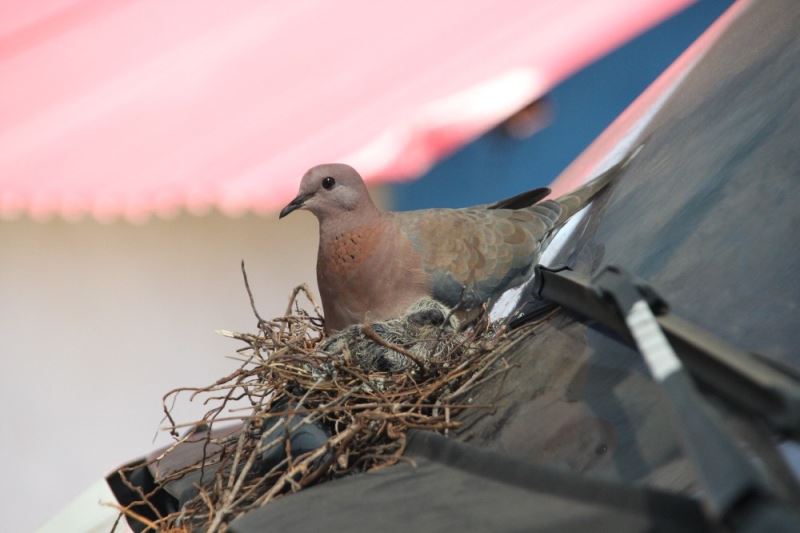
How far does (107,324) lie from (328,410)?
284 cm

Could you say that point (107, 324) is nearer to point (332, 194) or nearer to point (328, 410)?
point (332, 194)

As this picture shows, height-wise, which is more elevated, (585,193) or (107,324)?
(107,324)

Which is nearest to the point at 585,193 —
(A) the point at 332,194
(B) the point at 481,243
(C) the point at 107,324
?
(B) the point at 481,243

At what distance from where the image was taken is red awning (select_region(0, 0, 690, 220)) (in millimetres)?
2650

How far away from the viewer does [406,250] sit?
1.48m

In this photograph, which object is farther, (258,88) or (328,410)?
(258,88)

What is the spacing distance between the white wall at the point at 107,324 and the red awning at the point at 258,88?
693mm

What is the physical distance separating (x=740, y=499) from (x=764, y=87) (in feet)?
2.42

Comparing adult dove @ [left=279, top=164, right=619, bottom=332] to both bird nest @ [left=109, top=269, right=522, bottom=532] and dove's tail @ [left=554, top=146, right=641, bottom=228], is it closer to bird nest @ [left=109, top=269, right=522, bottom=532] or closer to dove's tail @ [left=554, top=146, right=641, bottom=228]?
dove's tail @ [left=554, top=146, right=641, bottom=228]

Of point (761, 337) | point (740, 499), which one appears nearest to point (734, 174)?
point (761, 337)

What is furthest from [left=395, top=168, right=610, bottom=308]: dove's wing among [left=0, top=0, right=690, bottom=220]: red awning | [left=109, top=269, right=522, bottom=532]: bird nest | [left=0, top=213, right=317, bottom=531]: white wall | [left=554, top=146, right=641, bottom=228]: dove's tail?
[left=0, top=213, right=317, bottom=531]: white wall

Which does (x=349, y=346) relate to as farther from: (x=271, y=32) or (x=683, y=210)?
(x=271, y=32)

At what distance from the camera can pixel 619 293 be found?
0.81 meters

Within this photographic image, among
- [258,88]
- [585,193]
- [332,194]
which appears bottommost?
[585,193]
